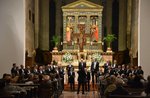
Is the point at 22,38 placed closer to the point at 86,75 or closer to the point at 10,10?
the point at 10,10

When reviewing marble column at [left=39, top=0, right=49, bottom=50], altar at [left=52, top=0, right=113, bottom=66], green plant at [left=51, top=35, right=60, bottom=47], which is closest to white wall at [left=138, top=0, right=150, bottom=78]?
altar at [left=52, top=0, right=113, bottom=66]

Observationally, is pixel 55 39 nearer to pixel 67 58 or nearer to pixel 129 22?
pixel 67 58

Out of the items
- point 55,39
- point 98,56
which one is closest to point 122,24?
point 98,56

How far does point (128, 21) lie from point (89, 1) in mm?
3636

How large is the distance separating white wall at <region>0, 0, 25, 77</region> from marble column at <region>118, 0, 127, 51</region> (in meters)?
12.1

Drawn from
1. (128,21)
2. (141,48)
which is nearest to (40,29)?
(128,21)

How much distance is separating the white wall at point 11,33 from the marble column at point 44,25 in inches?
405

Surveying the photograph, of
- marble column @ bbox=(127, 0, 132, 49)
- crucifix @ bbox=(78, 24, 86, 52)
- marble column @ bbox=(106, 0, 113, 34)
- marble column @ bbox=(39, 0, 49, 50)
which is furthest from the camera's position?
marble column @ bbox=(106, 0, 113, 34)

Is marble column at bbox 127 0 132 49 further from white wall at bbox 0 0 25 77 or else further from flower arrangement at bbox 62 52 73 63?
white wall at bbox 0 0 25 77

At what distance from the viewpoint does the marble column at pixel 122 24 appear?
31156mm

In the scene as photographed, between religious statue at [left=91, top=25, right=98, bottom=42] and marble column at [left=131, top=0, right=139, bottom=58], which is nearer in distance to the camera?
marble column at [left=131, top=0, right=139, bottom=58]

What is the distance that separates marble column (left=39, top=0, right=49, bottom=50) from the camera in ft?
103

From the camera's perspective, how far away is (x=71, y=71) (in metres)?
20.6

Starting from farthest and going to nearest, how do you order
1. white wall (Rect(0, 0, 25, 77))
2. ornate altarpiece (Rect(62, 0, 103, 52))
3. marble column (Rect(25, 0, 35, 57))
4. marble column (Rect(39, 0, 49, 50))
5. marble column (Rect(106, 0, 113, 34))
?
marble column (Rect(106, 0, 113, 34)) → marble column (Rect(39, 0, 49, 50)) → ornate altarpiece (Rect(62, 0, 103, 52)) → marble column (Rect(25, 0, 35, 57)) → white wall (Rect(0, 0, 25, 77))
